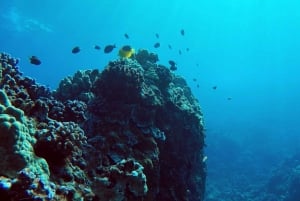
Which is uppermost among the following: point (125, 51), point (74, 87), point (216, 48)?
point (216, 48)

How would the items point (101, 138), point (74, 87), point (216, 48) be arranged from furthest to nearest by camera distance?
1. point (216, 48)
2. point (74, 87)
3. point (101, 138)

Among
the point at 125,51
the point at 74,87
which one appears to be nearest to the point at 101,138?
the point at 74,87

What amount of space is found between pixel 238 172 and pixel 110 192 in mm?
27054

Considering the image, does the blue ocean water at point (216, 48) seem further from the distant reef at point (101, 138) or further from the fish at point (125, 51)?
the fish at point (125, 51)

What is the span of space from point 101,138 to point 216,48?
396ft

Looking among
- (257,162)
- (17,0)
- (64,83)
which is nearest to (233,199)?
(257,162)

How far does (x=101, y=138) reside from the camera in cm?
698

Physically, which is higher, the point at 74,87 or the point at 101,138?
the point at 74,87

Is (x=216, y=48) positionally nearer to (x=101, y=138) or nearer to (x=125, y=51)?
(x=125, y=51)

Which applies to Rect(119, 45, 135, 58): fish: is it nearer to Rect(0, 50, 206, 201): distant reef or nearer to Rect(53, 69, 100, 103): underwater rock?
Rect(0, 50, 206, 201): distant reef

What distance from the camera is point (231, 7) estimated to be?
294ft

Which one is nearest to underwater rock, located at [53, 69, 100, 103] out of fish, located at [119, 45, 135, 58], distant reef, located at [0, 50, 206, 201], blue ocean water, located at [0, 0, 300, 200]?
distant reef, located at [0, 50, 206, 201]

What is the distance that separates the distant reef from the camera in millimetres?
4094

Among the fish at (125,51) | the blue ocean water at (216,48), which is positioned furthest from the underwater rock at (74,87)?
the fish at (125,51)
